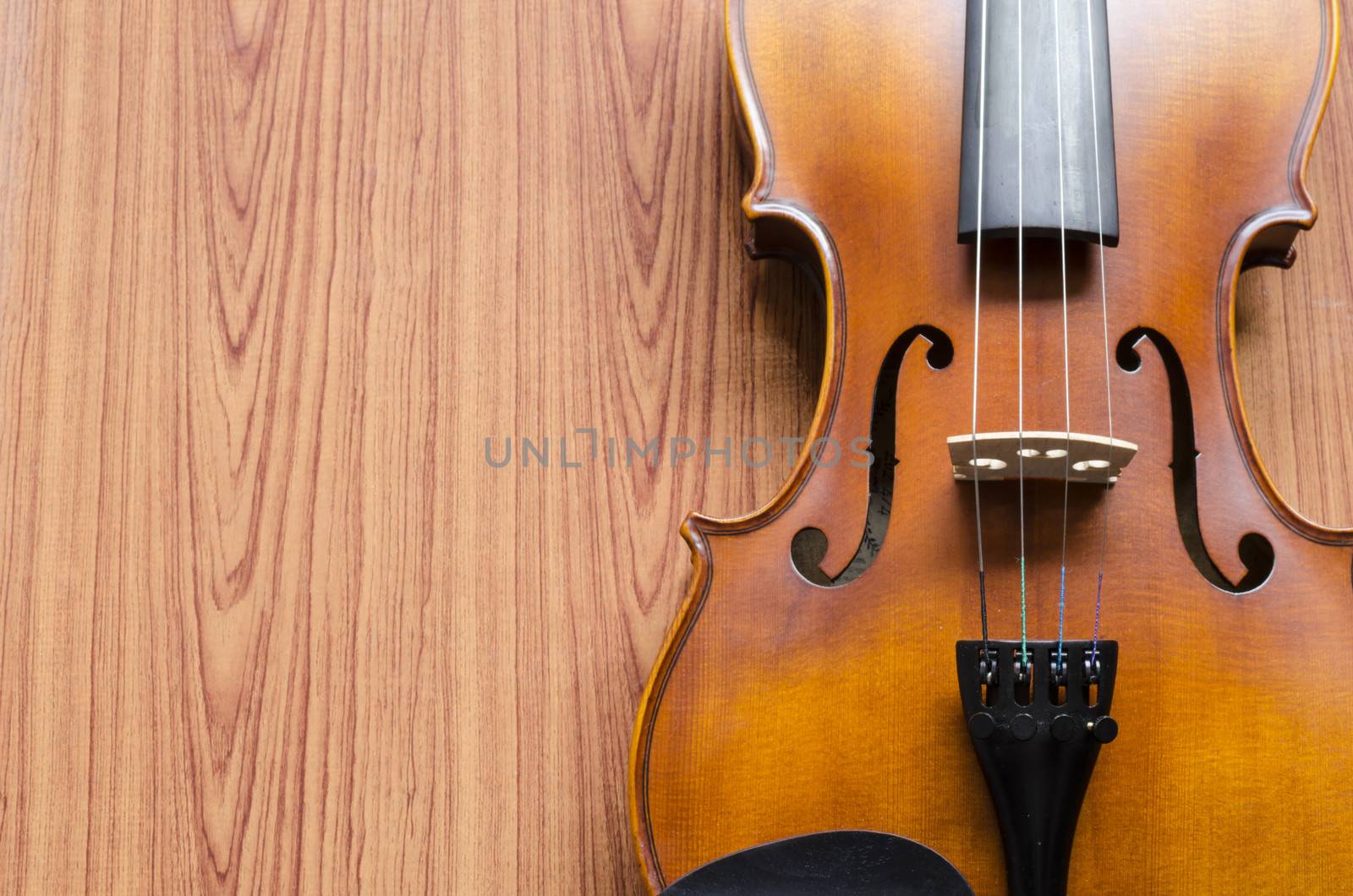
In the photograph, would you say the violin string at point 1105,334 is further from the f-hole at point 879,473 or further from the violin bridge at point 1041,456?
the f-hole at point 879,473

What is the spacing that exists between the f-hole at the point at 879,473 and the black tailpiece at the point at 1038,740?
0.12 meters

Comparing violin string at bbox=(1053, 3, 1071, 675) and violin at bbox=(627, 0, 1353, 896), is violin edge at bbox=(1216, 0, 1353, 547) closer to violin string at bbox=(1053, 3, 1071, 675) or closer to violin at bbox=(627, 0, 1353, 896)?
violin at bbox=(627, 0, 1353, 896)

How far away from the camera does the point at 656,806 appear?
2.67 feet

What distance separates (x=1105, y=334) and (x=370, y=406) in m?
0.73

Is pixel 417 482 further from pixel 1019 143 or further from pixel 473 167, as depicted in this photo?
pixel 1019 143

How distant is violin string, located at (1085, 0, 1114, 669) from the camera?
2.68 feet

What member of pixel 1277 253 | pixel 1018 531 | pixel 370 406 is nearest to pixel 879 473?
pixel 1018 531

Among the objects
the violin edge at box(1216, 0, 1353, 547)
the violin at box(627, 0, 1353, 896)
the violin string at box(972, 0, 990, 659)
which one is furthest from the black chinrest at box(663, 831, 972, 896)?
the violin edge at box(1216, 0, 1353, 547)

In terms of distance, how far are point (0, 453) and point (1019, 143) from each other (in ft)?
3.54

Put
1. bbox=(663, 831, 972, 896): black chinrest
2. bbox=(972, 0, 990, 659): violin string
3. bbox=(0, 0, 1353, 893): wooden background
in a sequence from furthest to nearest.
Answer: bbox=(0, 0, 1353, 893): wooden background, bbox=(972, 0, 990, 659): violin string, bbox=(663, 831, 972, 896): black chinrest

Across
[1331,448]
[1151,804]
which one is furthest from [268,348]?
[1331,448]

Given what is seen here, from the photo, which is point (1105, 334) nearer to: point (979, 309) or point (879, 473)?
point (979, 309)

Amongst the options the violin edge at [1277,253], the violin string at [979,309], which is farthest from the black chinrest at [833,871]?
the violin edge at [1277,253]

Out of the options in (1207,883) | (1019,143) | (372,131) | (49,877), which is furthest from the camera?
(372,131)
